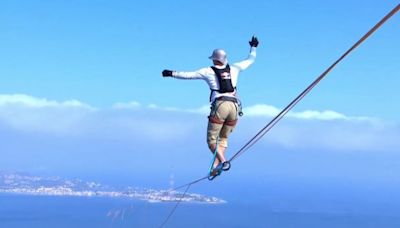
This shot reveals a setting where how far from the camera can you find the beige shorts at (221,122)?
10.0 metres

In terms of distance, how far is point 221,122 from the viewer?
10219mm

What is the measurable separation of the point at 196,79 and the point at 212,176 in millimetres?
1759

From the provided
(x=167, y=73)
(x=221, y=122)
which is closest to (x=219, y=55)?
(x=167, y=73)

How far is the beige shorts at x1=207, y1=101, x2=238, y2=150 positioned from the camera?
10000 millimetres

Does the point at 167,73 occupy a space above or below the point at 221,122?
above

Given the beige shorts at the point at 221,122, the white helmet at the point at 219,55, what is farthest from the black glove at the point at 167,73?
the beige shorts at the point at 221,122

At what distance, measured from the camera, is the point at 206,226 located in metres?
175

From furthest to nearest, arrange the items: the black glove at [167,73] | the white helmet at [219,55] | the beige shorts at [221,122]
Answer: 1. the beige shorts at [221,122]
2. the white helmet at [219,55]
3. the black glove at [167,73]

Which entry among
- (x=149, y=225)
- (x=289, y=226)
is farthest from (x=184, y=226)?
(x=289, y=226)

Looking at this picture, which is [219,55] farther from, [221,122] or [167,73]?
[221,122]

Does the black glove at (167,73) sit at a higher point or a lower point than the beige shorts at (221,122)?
higher

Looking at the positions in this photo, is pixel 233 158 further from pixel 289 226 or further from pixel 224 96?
pixel 289 226

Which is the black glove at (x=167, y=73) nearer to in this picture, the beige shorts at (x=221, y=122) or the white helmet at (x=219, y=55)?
the white helmet at (x=219, y=55)

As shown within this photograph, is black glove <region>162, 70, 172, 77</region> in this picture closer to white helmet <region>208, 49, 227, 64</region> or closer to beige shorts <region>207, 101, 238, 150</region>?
white helmet <region>208, 49, 227, 64</region>
